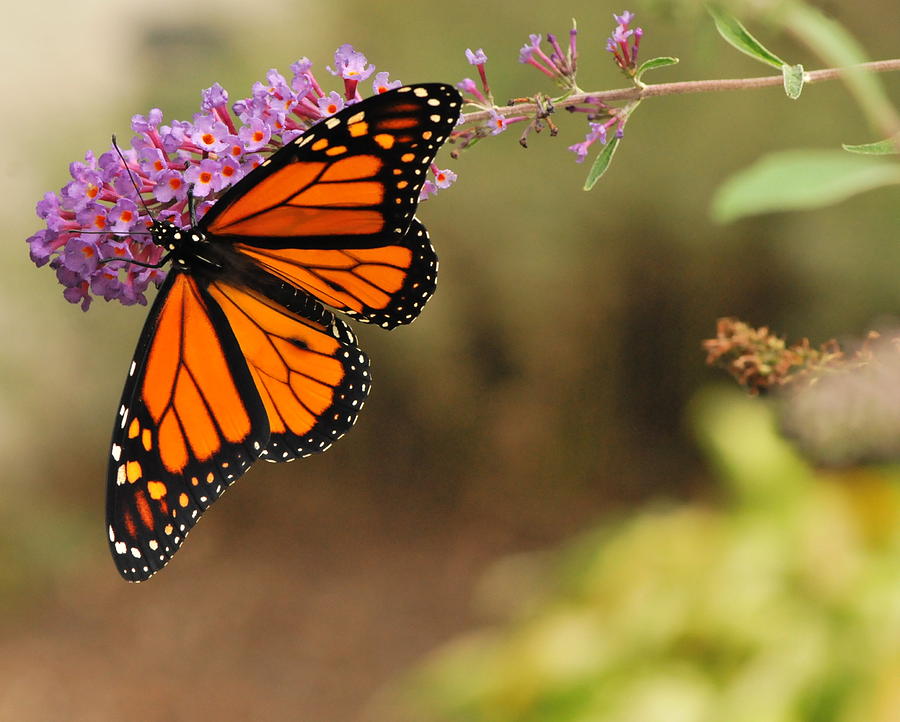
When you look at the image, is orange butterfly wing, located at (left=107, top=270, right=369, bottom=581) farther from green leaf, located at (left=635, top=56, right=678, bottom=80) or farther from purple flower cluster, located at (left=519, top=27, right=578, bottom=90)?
green leaf, located at (left=635, top=56, right=678, bottom=80)

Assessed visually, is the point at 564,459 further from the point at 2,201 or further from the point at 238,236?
the point at 238,236

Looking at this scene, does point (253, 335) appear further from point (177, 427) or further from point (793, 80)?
point (793, 80)

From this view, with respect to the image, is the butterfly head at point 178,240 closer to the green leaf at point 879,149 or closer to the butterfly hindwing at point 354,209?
the butterfly hindwing at point 354,209

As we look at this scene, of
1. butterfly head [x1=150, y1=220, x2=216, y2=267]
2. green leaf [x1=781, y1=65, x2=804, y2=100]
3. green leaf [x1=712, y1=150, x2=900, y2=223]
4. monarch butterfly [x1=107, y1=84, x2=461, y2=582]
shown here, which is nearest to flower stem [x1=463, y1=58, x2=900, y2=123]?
green leaf [x1=781, y1=65, x2=804, y2=100]

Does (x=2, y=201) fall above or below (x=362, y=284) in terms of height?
above

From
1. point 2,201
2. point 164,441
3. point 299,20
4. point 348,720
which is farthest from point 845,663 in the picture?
point 2,201

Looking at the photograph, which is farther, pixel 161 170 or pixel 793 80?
pixel 161 170

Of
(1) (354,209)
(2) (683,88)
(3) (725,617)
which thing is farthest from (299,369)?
(3) (725,617)
